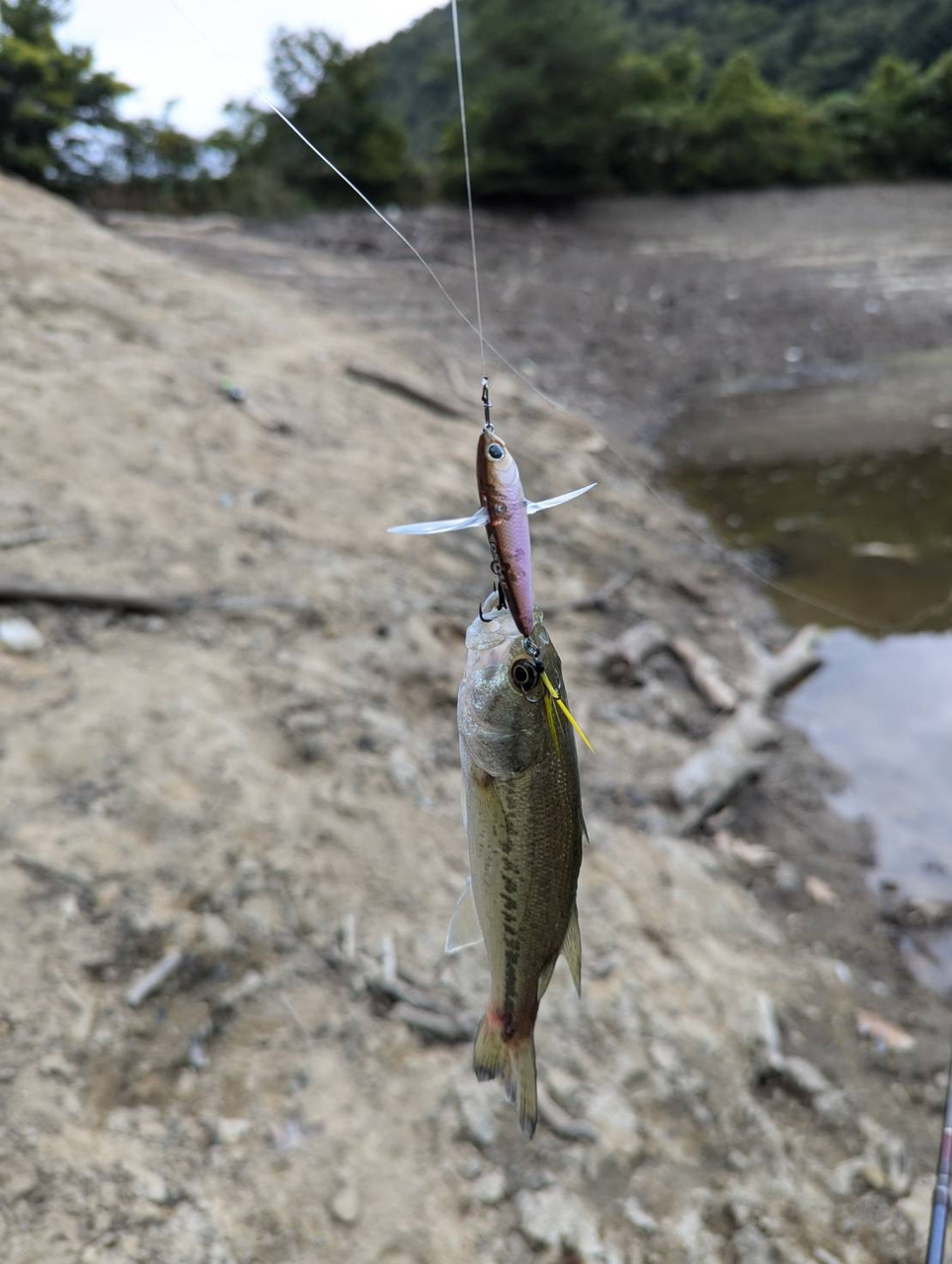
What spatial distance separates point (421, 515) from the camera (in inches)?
331

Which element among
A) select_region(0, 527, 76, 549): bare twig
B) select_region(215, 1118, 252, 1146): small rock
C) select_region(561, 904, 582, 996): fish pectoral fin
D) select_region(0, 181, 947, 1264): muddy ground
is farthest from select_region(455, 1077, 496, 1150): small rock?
select_region(0, 527, 76, 549): bare twig

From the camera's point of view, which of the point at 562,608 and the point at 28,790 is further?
the point at 562,608

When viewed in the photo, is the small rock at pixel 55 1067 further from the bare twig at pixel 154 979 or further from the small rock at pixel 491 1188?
the small rock at pixel 491 1188

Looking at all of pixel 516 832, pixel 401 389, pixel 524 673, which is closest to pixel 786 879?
pixel 516 832

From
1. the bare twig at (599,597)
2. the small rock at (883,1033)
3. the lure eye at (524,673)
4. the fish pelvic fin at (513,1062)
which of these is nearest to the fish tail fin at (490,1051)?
the fish pelvic fin at (513,1062)

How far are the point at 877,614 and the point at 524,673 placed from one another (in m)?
8.51

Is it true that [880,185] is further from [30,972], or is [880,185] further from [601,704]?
[30,972]

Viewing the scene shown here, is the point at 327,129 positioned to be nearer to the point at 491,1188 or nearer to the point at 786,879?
the point at 786,879

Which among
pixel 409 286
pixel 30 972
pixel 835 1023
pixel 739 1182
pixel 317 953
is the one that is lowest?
pixel 835 1023

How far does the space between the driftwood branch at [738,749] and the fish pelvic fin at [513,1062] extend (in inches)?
165

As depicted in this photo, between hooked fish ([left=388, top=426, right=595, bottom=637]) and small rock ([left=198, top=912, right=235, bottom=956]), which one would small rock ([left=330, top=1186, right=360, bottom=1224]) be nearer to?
small rock ([left=198, top=912, right=235, bottom=956])

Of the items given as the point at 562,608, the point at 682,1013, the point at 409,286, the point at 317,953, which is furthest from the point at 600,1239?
the point at 409,286

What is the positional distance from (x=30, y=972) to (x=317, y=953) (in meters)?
1.07

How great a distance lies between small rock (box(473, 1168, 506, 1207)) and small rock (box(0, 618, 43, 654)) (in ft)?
10.8
